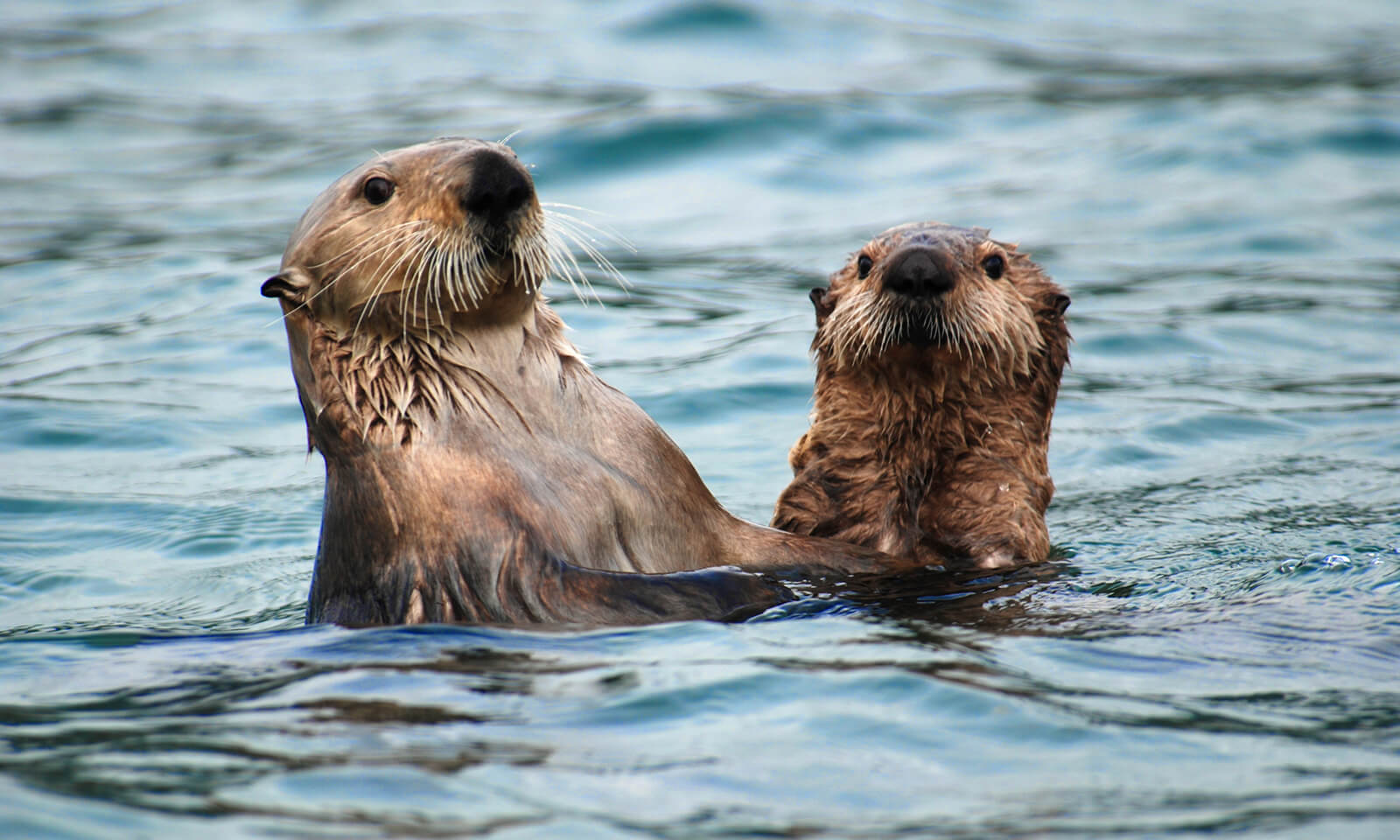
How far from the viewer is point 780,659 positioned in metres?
4.26

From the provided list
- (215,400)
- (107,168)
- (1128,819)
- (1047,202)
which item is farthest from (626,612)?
(107,168)

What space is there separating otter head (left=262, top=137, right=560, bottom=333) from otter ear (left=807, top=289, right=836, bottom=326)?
4.54 feet

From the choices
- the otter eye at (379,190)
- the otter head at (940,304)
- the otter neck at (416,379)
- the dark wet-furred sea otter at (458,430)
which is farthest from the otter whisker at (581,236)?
the otter head at (940,304)

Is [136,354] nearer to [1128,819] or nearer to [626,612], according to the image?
[626,612]

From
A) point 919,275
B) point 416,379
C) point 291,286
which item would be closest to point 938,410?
point 919,275

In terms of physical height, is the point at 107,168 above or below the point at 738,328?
above

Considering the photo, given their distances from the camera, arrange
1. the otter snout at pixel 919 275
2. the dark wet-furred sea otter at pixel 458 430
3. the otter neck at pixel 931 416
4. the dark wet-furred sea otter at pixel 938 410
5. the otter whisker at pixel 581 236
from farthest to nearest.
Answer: the otter neck at pixel 931 416 → the dark wet-furred sea otter at pixel 938 410 → the otter snout at pixel 919 275 → the otter whisker at pixel 581 236 → the dark wet-furred sea otter at pixel 458 430

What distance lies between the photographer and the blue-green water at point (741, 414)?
139 inches

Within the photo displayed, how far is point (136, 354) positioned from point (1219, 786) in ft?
25.5

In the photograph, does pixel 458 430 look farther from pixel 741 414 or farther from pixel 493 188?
pixel 741 414

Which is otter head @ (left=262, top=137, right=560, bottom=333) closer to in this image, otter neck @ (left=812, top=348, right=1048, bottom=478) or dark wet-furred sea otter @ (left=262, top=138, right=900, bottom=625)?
dark wet-furred sea otter @ (left=262, top=138, right=900, bottom=625)

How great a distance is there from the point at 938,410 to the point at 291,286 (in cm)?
226

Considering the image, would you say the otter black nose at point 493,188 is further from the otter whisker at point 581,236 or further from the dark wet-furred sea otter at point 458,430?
the otter whisker at point 581,236

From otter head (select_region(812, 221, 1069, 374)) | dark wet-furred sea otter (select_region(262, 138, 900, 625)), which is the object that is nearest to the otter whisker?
dark wet-furred sea otter (select_region(262, 138, 900, 625))
